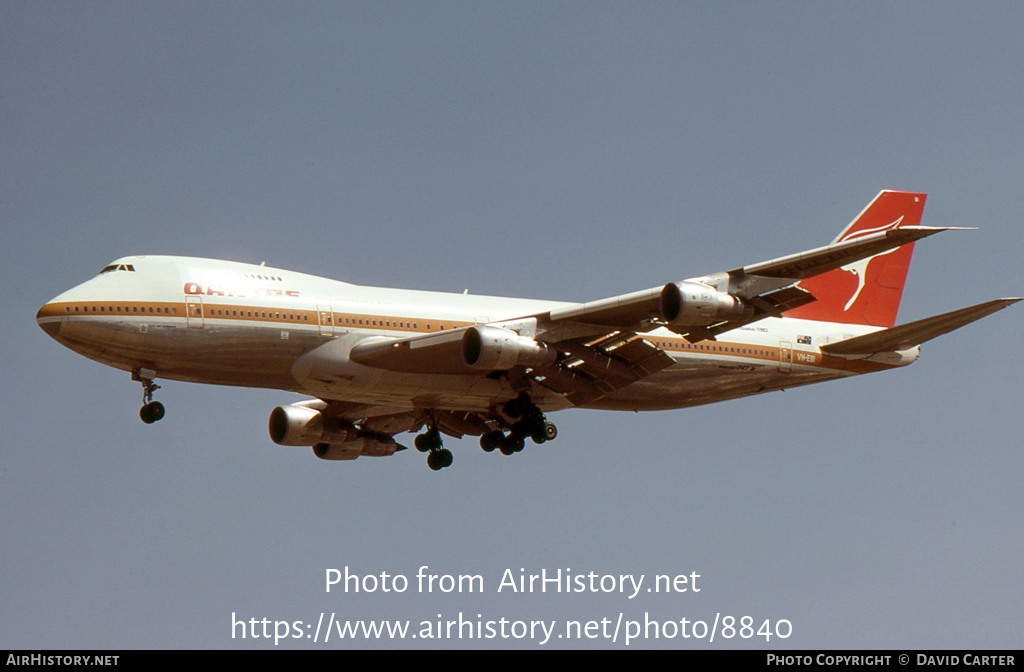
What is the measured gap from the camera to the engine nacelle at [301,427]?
42281 millimetres

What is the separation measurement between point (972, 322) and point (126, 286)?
2515 cm

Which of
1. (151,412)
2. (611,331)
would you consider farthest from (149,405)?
(611,331)

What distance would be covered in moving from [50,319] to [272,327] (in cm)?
620

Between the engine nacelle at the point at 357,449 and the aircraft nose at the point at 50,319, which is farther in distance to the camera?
the engine nacelle at the point at 357,449

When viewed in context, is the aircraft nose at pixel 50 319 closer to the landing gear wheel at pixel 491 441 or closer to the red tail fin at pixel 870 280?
the landing gear wheel at pixel 491 441

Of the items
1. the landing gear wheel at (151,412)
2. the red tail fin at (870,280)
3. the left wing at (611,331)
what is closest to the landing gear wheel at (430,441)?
the left wing at (611,331)

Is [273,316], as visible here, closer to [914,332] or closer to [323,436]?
[323,436]

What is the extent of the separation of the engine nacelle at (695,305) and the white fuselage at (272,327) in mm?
5859

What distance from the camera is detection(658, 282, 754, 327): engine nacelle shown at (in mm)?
33031

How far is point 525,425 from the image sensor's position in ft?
126

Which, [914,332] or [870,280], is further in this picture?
[870,280]

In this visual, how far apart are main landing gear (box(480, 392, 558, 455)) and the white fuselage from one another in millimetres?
636
